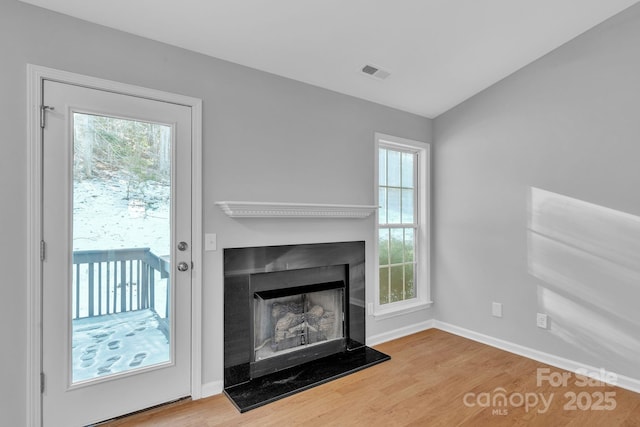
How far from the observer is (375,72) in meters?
3.01

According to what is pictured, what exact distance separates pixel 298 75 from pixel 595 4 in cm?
232

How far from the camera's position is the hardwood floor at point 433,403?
218 centimetres

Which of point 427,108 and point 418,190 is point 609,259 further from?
point 427,108

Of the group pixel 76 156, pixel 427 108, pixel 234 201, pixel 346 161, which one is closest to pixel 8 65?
pixel 76 156

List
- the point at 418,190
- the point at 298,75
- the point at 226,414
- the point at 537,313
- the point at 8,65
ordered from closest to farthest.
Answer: the point at 8,65, the point at 226,414, the point at 298,75, the point at 537,313, the point at 418,190

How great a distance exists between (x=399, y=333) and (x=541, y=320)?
4.39 feet

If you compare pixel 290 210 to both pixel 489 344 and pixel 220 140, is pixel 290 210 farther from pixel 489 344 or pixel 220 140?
pixel 489 344

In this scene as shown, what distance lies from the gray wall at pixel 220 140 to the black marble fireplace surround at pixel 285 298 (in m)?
0.10

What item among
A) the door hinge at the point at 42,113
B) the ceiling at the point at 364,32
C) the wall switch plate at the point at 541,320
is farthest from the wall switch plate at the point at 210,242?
the wall switch plate at the point at 541,320

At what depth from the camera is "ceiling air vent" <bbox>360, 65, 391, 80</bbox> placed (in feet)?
9.64

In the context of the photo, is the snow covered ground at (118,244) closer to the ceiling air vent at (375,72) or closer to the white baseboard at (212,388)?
the white baseboard at (212,388)

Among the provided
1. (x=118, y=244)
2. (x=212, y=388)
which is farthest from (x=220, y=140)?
(x=212, y=388)

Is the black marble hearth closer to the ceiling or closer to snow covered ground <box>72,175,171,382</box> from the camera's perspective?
snow covered ground <box>72,175,171,382</box>

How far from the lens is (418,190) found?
405 centimetres
